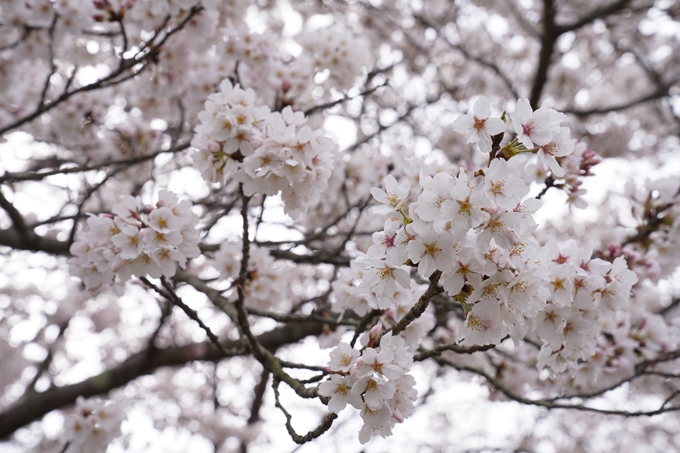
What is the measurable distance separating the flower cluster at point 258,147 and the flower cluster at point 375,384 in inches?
29.7

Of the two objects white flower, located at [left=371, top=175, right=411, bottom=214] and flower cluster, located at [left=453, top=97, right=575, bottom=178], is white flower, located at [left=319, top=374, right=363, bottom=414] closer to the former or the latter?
white flower, located at [left=371, top=175, right=411, bottom=214]

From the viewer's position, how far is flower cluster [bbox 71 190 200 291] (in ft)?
5.45

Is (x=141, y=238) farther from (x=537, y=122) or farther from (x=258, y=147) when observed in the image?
(x=537, y=122)

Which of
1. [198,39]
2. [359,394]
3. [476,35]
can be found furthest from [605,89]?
[359,394]

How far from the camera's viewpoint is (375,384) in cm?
128

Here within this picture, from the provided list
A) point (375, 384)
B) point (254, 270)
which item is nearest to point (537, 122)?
point (375, 384)

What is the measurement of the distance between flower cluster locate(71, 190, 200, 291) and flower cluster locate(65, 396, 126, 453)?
1.59m

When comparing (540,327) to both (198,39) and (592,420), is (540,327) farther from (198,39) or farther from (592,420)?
(592,420)

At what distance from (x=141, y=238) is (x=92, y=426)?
1923mm

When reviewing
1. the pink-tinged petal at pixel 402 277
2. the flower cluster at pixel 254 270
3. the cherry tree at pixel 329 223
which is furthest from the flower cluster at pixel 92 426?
the pink-tinged petal at pixel 402 277

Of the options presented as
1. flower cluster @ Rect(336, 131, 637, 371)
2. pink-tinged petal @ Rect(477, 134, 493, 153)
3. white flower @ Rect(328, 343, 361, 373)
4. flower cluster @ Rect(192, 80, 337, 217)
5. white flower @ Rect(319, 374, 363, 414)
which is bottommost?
white flower @ Rect(319, 374, 363, 414)

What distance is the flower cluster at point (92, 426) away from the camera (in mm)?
2895

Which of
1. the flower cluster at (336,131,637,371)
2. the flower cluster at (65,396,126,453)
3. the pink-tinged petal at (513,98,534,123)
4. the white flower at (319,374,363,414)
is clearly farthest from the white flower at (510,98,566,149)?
the flower cluster at (65,396,126,453)

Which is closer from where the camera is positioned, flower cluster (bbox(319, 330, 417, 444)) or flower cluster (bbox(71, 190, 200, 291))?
flower cluster (bbox(319, 330, 417, 444))
